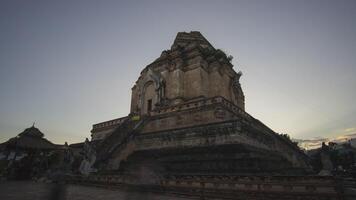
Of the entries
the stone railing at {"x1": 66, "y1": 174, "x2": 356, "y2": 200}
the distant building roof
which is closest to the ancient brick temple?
the stone railing at {"x1": 66, "y1": 174, "x2": 356, "y2": 200}

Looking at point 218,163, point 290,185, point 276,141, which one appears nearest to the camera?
point 290,185

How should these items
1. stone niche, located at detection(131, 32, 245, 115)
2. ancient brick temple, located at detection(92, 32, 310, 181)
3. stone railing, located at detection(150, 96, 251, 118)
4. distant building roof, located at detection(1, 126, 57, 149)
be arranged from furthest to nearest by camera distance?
stone niche, located at detection(131, 32, 245, 115) < distant building roof, located at detection(1, 126, 57, 149) < stone railing, located at detection(150, 96, 251, 118) < ancient brick temple, located at detection(92, 32, 310, 181)

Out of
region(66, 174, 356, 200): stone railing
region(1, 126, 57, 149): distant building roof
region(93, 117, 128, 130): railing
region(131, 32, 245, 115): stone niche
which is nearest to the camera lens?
region(66, 174, 356, 200): stone railing

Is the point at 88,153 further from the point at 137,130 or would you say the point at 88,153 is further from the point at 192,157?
the point at 192,157

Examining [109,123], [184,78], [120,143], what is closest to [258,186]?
[120,143]

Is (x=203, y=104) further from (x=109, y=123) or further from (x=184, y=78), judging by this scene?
(x=109, y=123)

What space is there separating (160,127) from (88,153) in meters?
→ 6.06

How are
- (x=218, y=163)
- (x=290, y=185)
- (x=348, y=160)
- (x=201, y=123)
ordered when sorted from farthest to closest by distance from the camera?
(x=348, y=160)
(x=201, y=123)
(x=218, y=163)
(x=290, y=185)

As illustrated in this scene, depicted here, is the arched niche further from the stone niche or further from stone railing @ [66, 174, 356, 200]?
stone railing @ [66, 174, 356, 200]

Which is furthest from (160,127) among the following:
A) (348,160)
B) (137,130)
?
(348,160)

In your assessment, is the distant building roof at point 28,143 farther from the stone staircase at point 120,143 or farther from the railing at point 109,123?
the stone staircase at point 120,143

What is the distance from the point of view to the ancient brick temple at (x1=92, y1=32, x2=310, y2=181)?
11.2 meters

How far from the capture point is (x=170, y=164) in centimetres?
1275

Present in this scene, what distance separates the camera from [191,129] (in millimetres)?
14453
